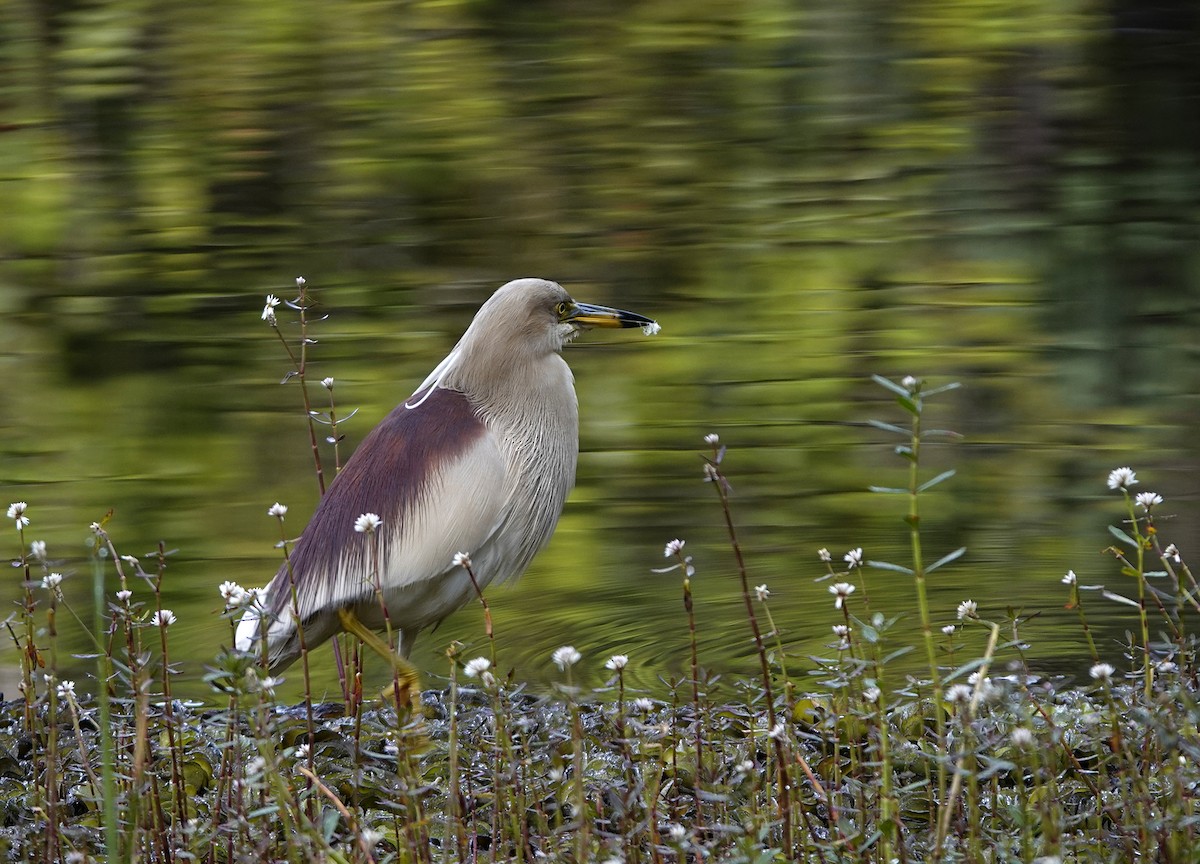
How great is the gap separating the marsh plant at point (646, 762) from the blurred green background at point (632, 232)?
7.26ft

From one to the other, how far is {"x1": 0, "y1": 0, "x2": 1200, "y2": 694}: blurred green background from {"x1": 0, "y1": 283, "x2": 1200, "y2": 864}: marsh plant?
7.26ft

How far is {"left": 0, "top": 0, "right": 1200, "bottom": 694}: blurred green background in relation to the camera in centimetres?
513

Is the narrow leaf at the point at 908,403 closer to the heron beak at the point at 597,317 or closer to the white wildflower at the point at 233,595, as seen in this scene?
the white wildflower at the point at 233,595

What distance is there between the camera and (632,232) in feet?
18.4

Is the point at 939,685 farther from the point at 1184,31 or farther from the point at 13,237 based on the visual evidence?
the point at 13,237

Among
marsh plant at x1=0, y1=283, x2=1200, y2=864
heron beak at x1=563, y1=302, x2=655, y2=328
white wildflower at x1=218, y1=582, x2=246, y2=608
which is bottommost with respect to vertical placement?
marsh plant at x1=0, y1=283, x2=1200, y2=864

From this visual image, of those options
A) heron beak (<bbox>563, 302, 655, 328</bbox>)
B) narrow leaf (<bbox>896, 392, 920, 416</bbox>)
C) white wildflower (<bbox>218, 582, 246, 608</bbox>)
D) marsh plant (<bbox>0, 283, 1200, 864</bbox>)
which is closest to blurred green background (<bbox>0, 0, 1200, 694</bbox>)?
heron beak (<bbox>563, 302, 655, 328</bbox>)

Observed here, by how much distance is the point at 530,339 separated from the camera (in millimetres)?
3039

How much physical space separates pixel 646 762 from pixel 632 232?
3.70 m

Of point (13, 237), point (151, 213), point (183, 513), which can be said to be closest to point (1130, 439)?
point (183, 513)

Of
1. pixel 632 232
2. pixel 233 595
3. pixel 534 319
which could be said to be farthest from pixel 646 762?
pixel 632 232

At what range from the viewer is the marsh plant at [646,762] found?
1652 millimetres

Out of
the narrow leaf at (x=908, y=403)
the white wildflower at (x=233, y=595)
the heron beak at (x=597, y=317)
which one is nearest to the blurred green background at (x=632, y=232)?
the heron beak at (x=597, y=317)

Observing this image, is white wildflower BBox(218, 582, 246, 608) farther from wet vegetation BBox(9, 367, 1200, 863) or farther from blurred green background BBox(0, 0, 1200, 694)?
blurred green background BBox(0, 0, 1200, 694)
